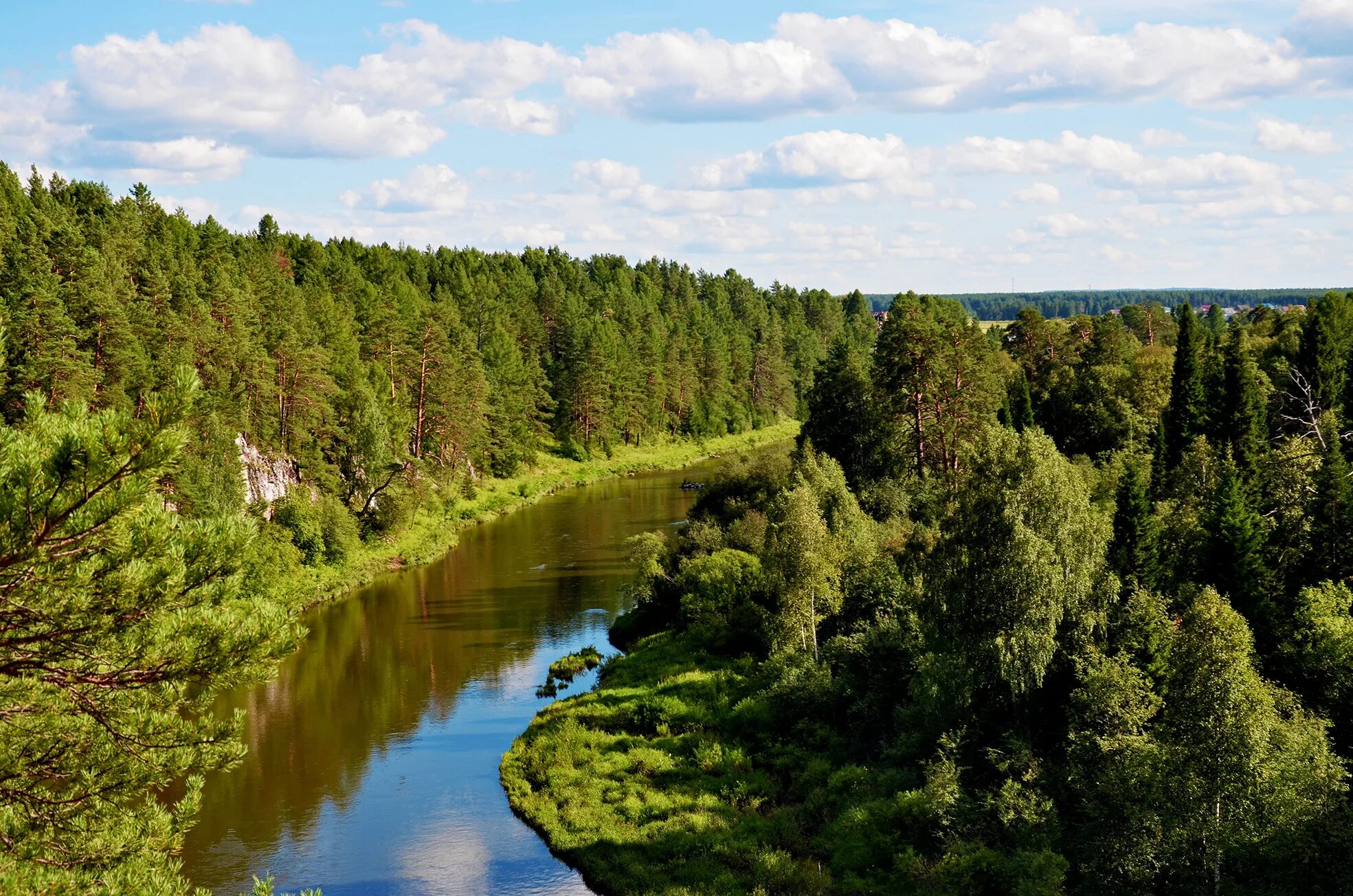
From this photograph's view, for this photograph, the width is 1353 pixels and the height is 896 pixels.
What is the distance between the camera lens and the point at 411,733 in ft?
132

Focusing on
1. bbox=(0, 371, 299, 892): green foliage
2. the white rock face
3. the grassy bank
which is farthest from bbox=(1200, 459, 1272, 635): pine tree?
the white rock face

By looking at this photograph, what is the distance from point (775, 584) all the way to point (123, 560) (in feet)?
99.7

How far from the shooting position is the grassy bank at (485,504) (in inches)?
2335

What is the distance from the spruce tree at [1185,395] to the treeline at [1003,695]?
126 inches

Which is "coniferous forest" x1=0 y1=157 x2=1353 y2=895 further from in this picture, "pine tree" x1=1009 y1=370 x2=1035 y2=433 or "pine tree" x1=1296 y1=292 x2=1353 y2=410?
"pine tree" x1=1009 y1=370 x2=1035 y2=433

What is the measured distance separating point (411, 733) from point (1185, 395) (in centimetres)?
4171

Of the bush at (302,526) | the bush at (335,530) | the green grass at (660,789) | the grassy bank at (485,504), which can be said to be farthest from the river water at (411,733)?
the bush at (302,526)

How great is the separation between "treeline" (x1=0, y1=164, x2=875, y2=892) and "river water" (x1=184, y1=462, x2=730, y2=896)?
3.37 meters

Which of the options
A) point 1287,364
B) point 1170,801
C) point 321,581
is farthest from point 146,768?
point 1287,364

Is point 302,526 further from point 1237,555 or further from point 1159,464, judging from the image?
point 1237,555

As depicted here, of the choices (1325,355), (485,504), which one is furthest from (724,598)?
(485,504)

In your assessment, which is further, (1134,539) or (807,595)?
(807,595)

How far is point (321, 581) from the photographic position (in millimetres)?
58938

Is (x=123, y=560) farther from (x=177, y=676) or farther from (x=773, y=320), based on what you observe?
(x=773, y=320)
